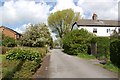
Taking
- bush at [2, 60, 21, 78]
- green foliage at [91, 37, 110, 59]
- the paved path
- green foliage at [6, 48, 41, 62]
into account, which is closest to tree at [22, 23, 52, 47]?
green foliage at [91, 37, 110, 59]

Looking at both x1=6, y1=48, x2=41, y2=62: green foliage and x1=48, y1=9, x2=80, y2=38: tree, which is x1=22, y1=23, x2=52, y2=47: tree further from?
x1=48, y1=9, x2=80, y2=38: tree

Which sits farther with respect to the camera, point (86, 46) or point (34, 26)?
point (34, 26)

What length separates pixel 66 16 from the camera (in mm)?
81188

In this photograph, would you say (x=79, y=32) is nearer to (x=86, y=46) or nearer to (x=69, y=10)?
(x=86, y=46)

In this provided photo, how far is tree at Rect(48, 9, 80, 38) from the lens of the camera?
266 ft

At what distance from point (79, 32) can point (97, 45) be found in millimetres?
9798

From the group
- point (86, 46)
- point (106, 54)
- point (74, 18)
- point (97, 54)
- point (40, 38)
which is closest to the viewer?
point (106, 54)

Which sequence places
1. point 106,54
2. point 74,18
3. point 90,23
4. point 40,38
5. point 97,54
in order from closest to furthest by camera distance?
point 106,54
point 97,54
point 40,38
point 90,23
point 74,18

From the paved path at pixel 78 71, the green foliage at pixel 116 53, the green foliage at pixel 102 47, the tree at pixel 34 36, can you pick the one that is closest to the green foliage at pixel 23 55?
the paved path at pixel 78 71

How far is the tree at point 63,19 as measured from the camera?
8106 centimetres

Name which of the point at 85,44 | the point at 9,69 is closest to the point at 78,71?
the point at 9,69

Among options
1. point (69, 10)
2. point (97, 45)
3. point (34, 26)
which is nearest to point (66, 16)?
point (69, 10)

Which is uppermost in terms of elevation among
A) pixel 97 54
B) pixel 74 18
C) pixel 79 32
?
pixel 74 18

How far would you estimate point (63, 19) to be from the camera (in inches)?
3243
